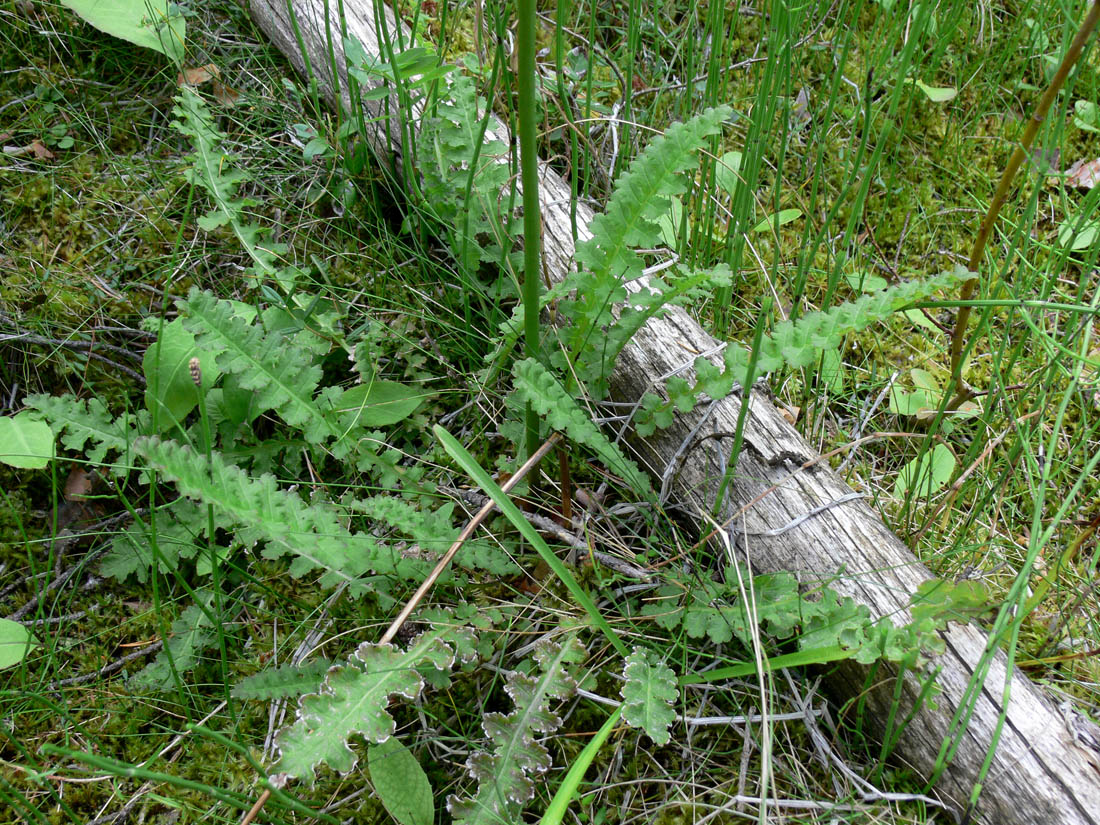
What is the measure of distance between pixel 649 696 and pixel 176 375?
110cm

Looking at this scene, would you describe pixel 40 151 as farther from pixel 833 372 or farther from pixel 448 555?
pixel 833 372

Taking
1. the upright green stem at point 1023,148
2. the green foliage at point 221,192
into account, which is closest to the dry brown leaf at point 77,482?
the green foliage at point 221,192

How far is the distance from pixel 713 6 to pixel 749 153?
1.28 ft

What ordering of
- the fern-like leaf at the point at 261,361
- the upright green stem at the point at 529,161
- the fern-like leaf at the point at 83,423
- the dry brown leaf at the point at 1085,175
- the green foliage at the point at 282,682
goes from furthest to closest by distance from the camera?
1. the dry brown leaf at the point at 1085,175
2. the fern-like leaf at the point at 83,423
3. the fern-like leaf at the point at 261,361
4. the green foliage at the point at 282,682
5. the upright green stem at the point at 529,161

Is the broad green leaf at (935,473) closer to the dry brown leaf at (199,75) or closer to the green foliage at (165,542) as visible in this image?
the green foliage at (165,542)

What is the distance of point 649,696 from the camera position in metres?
1.17

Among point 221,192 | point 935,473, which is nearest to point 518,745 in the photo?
point 935,473

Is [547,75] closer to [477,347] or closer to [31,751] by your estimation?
[477,347]

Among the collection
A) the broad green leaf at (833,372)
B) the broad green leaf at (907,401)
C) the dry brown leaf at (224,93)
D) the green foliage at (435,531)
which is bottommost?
the green foliage at (435,531)

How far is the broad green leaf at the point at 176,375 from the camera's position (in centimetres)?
154

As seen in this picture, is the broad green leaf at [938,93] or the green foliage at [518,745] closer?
the green foliage at [518,745]

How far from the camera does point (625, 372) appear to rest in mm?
1585

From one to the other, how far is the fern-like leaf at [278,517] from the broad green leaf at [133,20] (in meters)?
1.36

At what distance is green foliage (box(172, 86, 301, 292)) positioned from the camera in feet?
5.60
